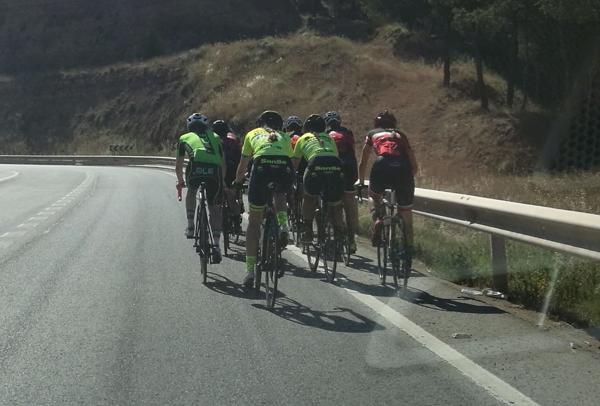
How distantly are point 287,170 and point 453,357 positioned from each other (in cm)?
287

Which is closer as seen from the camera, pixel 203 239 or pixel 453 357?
pixel 453 357

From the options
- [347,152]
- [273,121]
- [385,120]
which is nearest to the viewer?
[273,121]

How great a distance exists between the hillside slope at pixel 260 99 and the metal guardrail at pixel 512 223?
2717 cm

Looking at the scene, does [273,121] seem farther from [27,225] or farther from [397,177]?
[27,225]

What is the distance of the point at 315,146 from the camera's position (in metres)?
9.60

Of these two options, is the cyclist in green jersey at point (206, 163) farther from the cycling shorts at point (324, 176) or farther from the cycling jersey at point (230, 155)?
the cycling jersey at point (230, 155)

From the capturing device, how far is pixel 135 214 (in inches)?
736

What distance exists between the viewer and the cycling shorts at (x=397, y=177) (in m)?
9.04

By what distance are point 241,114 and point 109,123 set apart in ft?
61.4

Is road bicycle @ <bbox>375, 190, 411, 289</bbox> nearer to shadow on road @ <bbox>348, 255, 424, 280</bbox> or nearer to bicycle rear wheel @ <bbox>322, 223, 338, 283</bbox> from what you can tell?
bicycle rear wheel @ <bbox>322, 223, 338, 283</bbox>

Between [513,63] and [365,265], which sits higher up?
[513,63]

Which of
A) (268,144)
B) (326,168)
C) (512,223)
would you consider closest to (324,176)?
(326,168)

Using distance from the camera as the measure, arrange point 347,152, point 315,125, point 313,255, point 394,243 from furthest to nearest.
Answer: point 347,152 → point 313,255 → point 315,125 → point 394,243

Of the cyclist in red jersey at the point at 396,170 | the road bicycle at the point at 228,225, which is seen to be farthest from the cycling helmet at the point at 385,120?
the road bicycle at the point at 228,225
